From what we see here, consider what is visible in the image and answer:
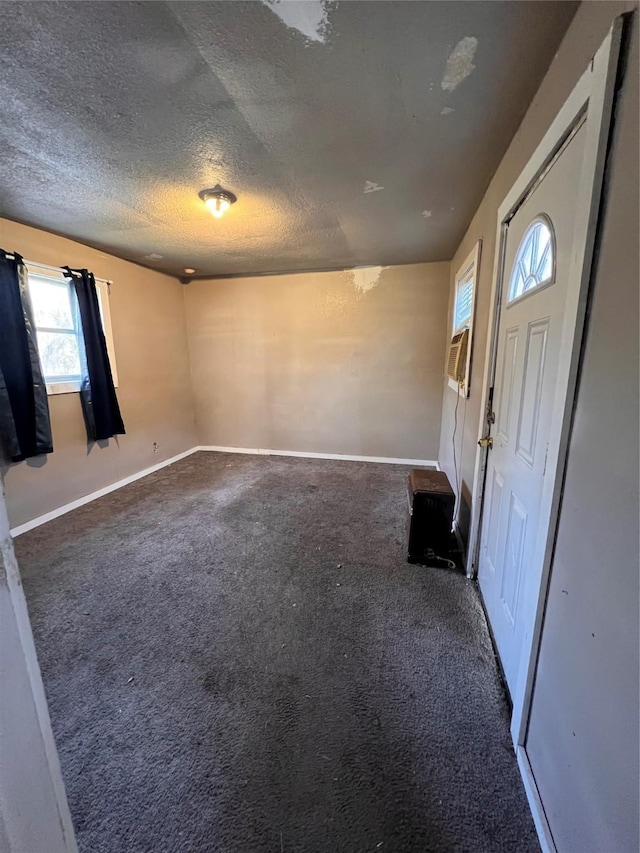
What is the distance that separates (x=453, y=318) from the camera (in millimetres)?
3381

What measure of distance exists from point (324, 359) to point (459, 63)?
314cm

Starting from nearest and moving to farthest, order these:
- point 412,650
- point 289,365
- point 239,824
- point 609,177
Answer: point 609,177 < point 239,824 < point 412,650 < point 289,365

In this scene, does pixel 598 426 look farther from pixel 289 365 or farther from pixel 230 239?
pixel 289 365

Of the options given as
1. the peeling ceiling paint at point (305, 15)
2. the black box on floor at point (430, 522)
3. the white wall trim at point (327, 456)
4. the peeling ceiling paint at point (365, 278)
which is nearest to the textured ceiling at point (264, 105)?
the peeling ceiling paint at point (305, 15)

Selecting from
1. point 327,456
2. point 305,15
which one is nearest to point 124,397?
point 327,456

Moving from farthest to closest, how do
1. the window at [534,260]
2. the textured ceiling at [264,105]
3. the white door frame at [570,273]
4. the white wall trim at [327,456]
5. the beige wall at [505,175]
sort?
1. the white wall trim at [327,456]
2. the window at [534,260]
3. the textured ceiling at [264,105]
4. the beige wall at [505,175]
5. the white door frame at [570,273]

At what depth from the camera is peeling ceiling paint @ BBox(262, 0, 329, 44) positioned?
Result: 0.99 metres

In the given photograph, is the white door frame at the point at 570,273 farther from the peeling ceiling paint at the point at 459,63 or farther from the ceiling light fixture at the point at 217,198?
the ceiling light fixture at the point at 217,198

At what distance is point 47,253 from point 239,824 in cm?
385

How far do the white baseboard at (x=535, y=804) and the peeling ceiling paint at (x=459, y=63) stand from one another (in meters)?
2.42

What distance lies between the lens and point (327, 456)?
4508mm

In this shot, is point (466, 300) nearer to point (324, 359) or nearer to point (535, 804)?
point (324, 359)

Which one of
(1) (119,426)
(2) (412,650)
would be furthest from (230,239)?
(2) (412,650)

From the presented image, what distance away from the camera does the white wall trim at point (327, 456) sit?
4188 mm
